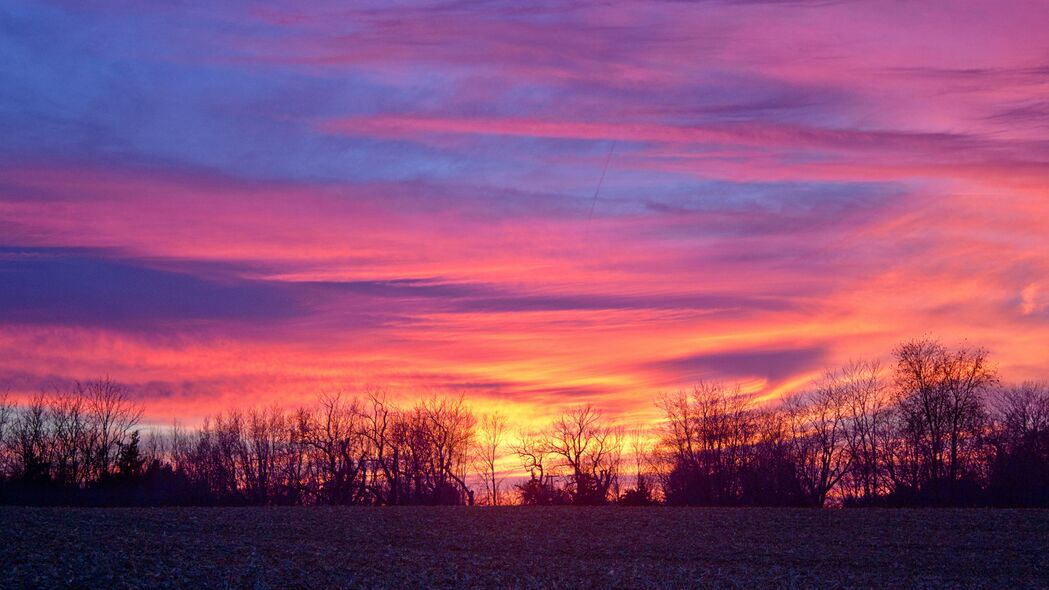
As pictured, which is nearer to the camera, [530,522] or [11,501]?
[530,522]

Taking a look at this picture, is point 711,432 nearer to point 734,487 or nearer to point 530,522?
point 734,487

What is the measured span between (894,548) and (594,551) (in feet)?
33.2

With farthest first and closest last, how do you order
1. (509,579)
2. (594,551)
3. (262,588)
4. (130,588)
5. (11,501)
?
A: 1. (11,501)
2. (594,551)
3. (509,579)
4. (262,588)
5. (130,588)

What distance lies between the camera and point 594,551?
98.4 ft

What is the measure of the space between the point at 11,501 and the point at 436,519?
72.2ft

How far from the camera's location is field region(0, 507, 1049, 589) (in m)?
22.0

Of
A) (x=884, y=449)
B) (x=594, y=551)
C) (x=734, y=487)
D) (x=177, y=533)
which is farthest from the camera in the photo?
(x=884, y=449)

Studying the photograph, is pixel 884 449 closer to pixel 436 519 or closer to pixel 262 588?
pixel 436 519

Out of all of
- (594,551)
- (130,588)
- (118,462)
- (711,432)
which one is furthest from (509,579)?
(118,462)

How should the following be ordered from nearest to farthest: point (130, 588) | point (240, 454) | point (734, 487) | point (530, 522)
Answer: point (130, 588)
point (530, 522)
point (734, 487)
point (240, 454)

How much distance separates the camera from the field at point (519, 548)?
22.0m

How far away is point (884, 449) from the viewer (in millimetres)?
62594

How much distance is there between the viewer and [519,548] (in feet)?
98.7

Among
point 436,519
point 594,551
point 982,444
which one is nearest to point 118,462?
point 436,519
